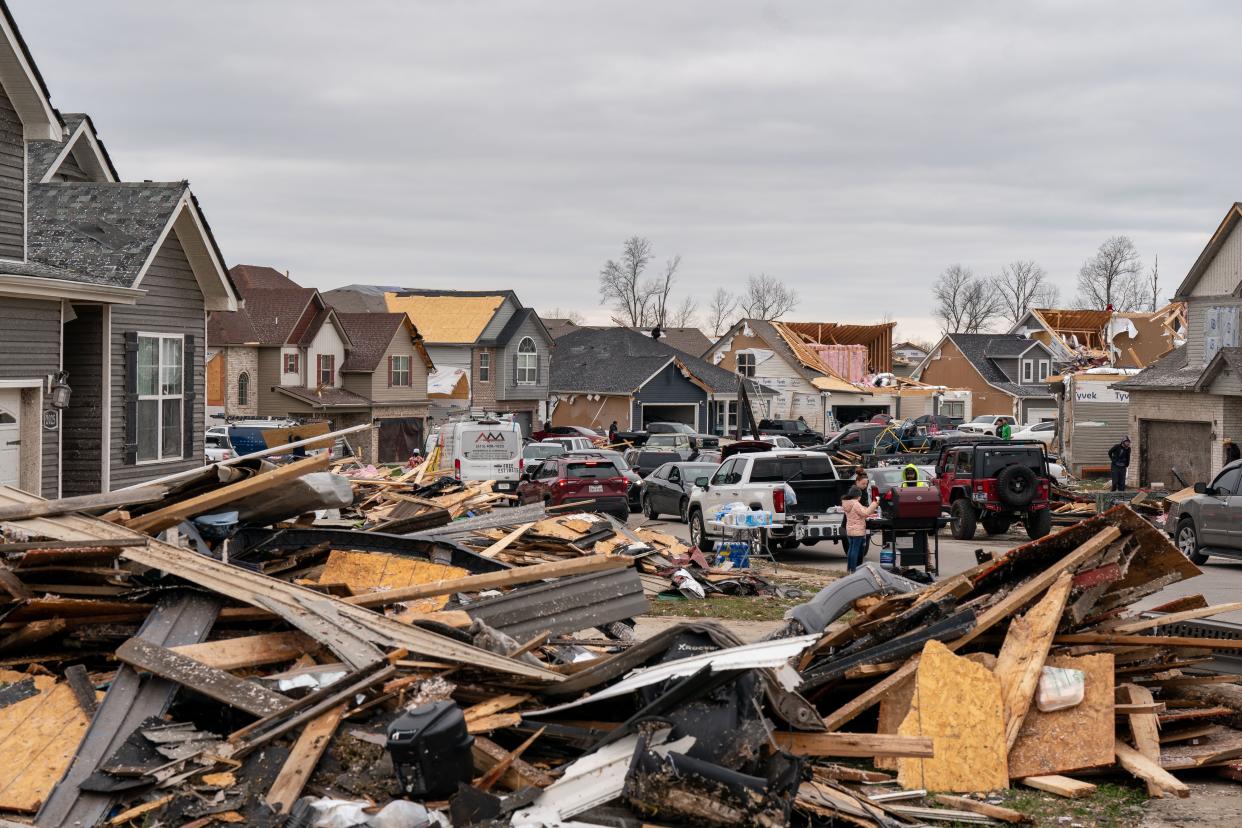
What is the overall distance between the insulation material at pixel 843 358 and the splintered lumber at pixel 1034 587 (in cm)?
6558

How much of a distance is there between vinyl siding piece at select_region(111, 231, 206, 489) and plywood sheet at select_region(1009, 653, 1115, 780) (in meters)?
13.4

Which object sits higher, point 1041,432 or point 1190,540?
point 1041,432

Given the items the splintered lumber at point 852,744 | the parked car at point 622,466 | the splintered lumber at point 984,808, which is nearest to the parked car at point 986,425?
the parked car at point 622,466

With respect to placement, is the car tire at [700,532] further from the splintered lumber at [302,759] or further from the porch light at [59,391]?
the splintered lumber at [302,759]

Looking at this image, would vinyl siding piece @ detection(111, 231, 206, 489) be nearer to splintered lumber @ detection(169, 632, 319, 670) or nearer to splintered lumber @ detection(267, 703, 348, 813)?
splintered lumber @ detection(169, 632, 319, 670)

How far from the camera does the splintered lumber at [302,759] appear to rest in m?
7.25

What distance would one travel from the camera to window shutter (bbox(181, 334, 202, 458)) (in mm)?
19984

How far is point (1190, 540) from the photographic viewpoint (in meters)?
22.7

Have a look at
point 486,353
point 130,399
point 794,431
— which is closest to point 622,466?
point 130,399

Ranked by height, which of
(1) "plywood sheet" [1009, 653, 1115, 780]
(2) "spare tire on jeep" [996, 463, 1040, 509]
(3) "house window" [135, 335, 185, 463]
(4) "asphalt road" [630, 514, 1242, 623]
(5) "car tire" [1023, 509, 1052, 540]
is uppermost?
(3) "house window" [135, 335, 185, 463]

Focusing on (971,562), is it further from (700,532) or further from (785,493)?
(700,532)

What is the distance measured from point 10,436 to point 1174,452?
3335 centimetres

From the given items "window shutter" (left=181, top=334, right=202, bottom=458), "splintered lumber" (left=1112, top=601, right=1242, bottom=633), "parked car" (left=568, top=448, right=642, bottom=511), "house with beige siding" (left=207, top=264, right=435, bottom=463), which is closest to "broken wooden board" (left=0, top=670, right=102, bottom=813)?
"splintered lumber" (left=1112, top=601, right=1242, bottom=633)

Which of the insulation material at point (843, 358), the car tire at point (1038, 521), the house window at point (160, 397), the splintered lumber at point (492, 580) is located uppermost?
the insulation material at point (843, 358)
